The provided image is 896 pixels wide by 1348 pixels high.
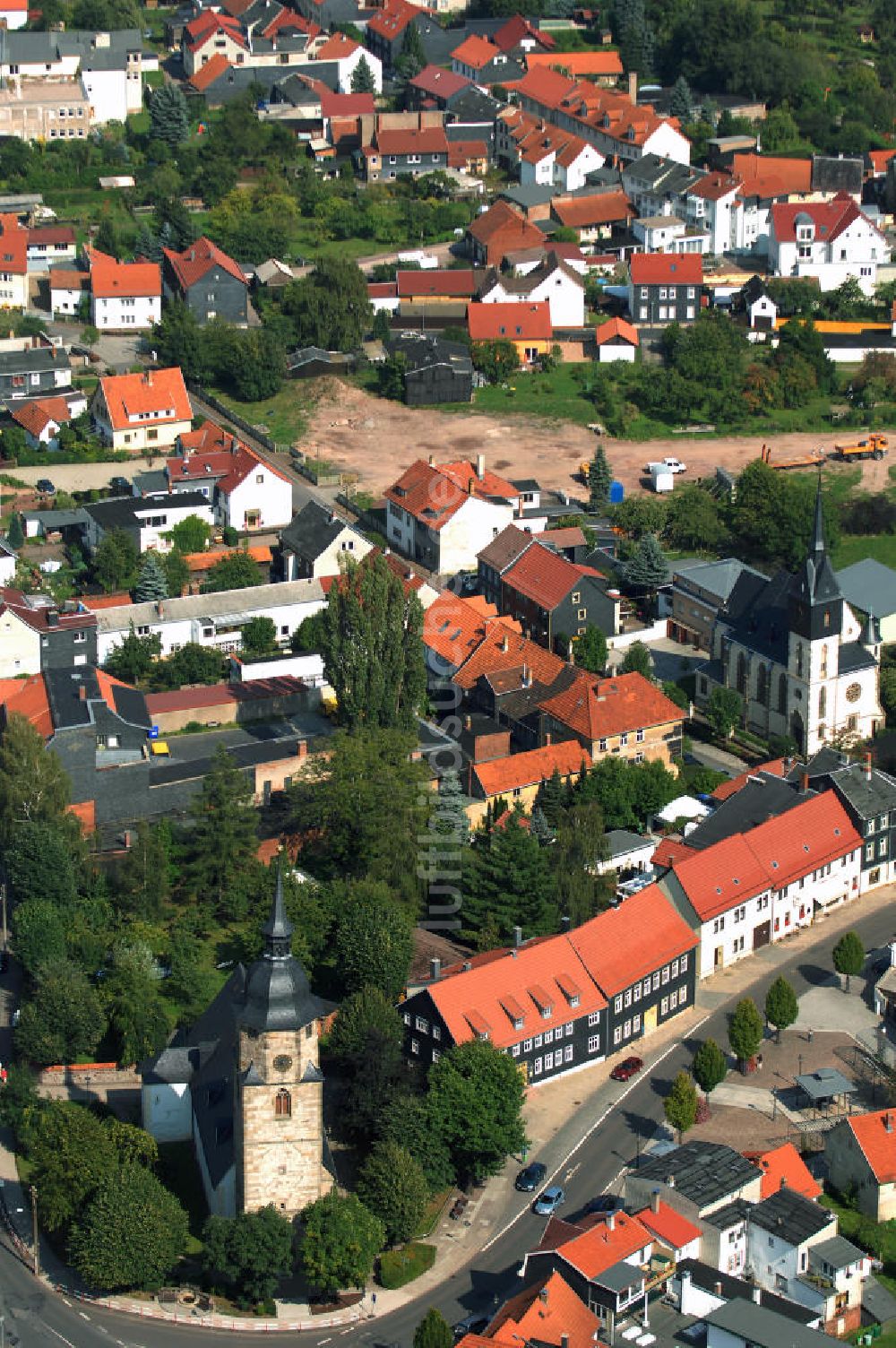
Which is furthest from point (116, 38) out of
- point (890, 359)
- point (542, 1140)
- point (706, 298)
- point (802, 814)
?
point (542, 1140)

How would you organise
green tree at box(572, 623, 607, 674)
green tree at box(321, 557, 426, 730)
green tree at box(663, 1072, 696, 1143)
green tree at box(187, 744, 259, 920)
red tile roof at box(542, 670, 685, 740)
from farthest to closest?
green tree at box(572, 623, 607, 674)
red tile roof at box(542, 670, 685, 740)
green tree at box(321, 557, 426, 730)
green tree at box(187, 744, 259, 920)
green tree at box(663, 1072, 696, 1143)

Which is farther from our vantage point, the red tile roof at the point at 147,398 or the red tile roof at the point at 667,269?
the red tile roof at the point at 667,269

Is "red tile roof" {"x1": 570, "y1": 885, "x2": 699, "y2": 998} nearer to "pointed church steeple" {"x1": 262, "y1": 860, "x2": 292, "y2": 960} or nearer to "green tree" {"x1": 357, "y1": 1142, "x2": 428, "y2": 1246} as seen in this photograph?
"green tree" {"x1": 357, "y1": 1142, "x2": 428, "y2": 1246}

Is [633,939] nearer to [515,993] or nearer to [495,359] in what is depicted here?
[515,993]

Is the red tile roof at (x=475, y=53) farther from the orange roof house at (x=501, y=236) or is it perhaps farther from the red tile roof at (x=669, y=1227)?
the red tile roof at (x=669, y=1227)

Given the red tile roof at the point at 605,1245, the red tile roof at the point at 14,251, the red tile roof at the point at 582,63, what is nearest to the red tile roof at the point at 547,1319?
the red tile roof at the point at 605,1245

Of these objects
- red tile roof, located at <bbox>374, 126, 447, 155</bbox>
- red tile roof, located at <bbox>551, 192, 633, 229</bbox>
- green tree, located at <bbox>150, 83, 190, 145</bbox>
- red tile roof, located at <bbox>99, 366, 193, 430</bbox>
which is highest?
green tree, located at <bbox>150, 83, 190, 145</bbox>

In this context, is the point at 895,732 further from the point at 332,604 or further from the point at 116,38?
the point at 116,38

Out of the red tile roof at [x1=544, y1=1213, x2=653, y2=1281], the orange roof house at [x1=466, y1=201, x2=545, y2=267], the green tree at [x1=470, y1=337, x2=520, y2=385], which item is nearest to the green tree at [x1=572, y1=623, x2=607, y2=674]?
the green tree at [x1=470, y1=337, x2=520, y2=385]
